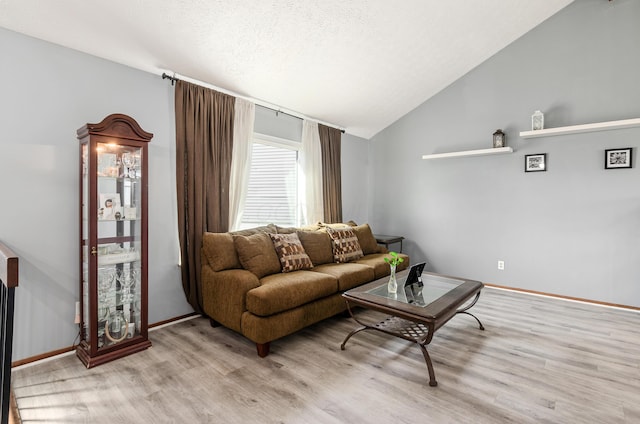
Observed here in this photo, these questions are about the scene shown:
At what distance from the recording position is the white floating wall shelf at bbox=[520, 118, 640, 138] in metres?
3.45

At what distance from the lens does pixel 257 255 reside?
3.06 metres

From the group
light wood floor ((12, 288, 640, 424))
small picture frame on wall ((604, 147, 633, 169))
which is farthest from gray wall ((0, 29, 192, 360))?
small picture frame on wall ((604, 147, 633, 169))

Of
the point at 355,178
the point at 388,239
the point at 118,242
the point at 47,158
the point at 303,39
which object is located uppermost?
the point at 303,39

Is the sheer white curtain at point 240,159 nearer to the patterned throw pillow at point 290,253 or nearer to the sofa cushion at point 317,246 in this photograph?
the patterned throw pillow at point 290,253

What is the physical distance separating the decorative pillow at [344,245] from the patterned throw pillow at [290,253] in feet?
1.68

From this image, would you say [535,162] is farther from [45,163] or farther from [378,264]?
[45,163]

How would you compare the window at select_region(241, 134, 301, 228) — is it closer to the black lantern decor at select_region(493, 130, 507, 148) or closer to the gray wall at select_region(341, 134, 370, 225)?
the gray wall at select_region(341, 134, 370, 225)

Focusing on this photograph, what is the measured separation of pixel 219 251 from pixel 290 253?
69 centimetres

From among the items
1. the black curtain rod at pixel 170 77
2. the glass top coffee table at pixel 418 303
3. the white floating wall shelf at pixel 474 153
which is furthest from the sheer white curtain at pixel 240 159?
the white floating wall shelf at pixel 474 153

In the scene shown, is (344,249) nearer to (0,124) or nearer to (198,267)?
(198,267)

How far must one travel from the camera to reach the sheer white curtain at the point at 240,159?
3611mm

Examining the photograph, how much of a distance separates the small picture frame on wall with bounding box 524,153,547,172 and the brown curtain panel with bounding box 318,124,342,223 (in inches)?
99.2

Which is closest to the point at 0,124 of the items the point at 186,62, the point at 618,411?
the point at 186,62

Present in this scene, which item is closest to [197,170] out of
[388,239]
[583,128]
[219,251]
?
[219,251]
